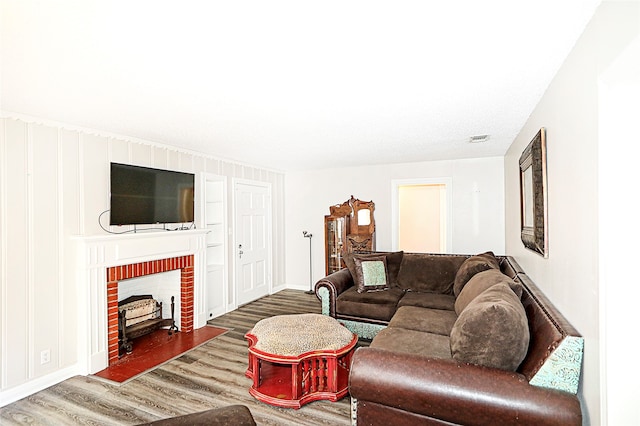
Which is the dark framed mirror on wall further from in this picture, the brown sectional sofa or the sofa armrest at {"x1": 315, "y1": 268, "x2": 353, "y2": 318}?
the sofa armrest at {"x1": 315, "y1": 268, "x2": 353, "y2": 318}

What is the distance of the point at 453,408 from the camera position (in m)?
1.66

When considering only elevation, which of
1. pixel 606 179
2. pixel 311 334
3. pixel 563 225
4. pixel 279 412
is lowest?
pixel 279 412

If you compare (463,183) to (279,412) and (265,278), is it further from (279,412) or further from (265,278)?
(279,412)

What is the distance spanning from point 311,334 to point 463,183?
Result: 3.52m

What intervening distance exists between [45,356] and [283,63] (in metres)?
3.19

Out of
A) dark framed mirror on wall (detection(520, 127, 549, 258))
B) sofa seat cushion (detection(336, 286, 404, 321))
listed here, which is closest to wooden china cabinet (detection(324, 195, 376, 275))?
sofa seat cushion (detection(336, 286, 404, 321))

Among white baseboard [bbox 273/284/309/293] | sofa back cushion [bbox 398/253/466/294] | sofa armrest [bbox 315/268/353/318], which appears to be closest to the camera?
sofa armrest [bbox 315/268/353/318]

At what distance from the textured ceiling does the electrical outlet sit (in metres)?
2.02

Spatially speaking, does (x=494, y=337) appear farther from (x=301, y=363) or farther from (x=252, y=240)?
(x=252, y=240)

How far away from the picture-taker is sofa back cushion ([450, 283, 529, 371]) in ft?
5.59

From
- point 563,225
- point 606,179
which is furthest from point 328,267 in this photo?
point 606,179

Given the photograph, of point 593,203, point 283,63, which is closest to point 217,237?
point 283,63

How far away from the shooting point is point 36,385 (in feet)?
9.05

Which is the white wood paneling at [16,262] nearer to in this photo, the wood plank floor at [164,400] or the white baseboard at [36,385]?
the white baseboard at [36,385]
